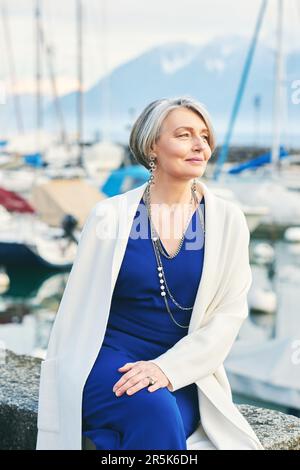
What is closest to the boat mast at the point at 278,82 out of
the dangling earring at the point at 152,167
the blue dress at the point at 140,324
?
the dangling earring at the point at 152,167

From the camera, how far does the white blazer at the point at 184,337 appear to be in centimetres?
233

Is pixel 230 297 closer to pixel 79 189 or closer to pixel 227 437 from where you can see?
pixel 227 437

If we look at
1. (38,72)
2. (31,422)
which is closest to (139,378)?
(31,422)

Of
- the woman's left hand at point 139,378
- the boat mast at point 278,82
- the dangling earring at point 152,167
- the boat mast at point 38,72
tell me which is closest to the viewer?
the woman's left hand at point 139,378

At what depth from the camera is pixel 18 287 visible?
15.8 metres

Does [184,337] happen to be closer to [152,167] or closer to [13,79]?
[152,167]

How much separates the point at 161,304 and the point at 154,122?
0.49 m

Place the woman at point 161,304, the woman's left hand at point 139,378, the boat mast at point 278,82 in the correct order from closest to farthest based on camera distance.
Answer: the woman's left hand at point 139,378 → the woman at point 161,304 → the boat mast at point 278,82

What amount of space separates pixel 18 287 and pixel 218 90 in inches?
6691

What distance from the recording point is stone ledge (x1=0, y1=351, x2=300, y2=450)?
8.82 ft

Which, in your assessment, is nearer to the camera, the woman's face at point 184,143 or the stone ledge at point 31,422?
the woman's face at point 184,143

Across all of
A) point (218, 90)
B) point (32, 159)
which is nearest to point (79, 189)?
point (32, 159)

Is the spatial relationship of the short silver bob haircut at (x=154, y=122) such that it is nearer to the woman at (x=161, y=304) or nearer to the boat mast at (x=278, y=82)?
the woman at (x=161, y=304)

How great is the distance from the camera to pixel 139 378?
221cm
